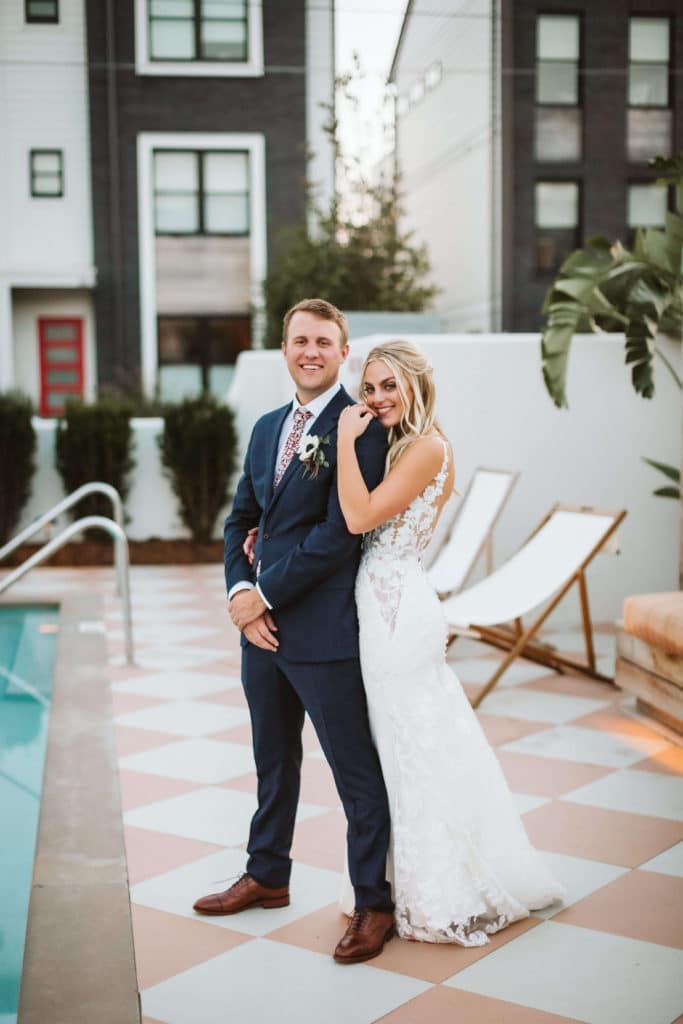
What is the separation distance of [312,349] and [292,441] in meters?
0.25

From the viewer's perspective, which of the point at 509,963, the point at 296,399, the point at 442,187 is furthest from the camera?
the point at 442,187

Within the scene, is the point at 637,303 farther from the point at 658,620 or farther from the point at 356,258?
the point at 356,258

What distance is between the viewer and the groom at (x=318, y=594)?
3.17m

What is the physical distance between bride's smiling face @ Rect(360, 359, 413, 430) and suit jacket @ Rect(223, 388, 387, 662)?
54mm

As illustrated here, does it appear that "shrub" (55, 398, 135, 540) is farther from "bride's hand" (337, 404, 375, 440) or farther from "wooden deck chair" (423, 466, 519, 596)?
"bride's hand" (337, 404, 375, 440)

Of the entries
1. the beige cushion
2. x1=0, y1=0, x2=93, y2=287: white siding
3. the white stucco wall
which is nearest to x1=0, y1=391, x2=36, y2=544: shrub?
the white stucco wall

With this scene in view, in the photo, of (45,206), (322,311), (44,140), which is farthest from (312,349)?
(44,140)

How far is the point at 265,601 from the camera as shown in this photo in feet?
10.5

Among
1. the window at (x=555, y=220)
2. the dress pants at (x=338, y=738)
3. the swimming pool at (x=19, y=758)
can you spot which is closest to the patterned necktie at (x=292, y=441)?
the dress pants at (x=338, y=738)

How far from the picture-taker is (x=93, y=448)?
1146cm

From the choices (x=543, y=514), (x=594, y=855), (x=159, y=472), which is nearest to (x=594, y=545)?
(x=543, y=514)

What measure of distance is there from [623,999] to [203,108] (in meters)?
17.8

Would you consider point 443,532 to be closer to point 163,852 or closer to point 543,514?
point 543,514

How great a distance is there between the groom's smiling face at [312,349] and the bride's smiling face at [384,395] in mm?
118
